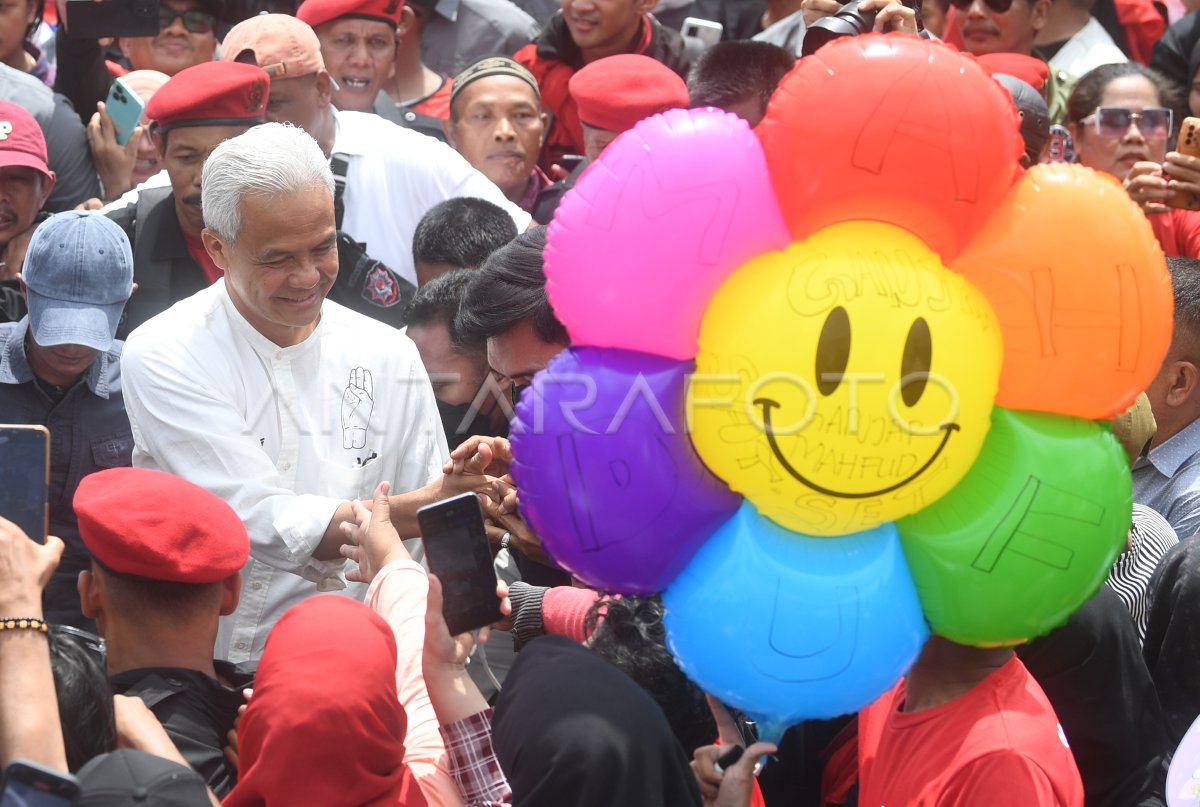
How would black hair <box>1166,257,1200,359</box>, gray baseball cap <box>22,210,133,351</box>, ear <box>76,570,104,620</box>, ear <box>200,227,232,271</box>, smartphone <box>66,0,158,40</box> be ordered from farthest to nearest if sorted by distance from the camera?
smartphone <box>66,0,158,40</box>
gray baseball cap <box>22,210,133,351</box>
black hair <box>1166,257,1200,359</box>
ear <box>200,227,232,271</box>
ear <box>76,570,104,620</box>

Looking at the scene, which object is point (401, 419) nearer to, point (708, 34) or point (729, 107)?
point (729, 107)

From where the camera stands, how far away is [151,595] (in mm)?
2471

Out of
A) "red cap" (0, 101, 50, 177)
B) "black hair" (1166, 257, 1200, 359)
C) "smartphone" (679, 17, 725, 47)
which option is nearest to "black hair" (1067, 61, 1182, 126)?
"smartphone" (679, 17, 725, 47)

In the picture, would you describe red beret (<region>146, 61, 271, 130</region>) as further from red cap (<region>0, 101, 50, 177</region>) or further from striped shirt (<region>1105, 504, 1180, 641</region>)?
striped shirt (<region>1105, 504, 1180, 641</region>)

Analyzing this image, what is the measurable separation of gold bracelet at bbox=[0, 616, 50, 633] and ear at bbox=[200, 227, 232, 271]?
1.26m

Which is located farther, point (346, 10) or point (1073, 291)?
point (346, 10)

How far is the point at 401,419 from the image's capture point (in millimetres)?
3242

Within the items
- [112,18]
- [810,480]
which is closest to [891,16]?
[810,480]

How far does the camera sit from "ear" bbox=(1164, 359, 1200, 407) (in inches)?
130

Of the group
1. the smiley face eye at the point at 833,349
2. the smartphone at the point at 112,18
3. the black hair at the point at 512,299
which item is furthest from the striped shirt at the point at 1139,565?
the smartphone at the point at 112,18

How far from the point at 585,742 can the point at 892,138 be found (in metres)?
0.93

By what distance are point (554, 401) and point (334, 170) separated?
2.37 metres

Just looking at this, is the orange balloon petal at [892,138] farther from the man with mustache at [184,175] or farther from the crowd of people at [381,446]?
the man with mustache at [184,175]

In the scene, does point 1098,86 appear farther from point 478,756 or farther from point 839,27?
point 478,756
